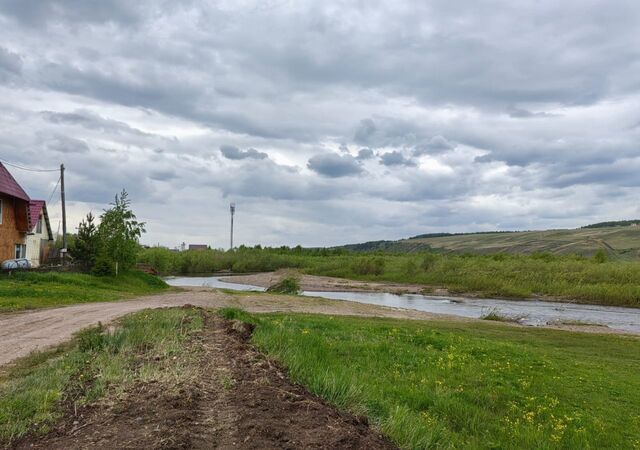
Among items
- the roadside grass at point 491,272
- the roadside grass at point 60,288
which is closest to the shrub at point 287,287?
the roadside grass at point 60,288

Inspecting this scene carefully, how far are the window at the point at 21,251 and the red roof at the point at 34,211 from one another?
1429 millimetres

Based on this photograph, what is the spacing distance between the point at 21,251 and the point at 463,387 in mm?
35777

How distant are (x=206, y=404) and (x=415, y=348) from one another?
837 cm

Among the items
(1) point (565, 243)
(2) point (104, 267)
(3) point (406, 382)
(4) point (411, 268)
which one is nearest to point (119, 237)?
(2) point (104, 267)

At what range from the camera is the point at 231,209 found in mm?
95938

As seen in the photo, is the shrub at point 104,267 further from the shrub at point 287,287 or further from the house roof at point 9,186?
the shrub at point 287,287

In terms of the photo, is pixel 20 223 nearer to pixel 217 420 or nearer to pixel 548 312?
pixel 217 420

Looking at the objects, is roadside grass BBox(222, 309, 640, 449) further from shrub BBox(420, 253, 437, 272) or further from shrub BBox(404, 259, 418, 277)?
shrub BBox(420, 253, 437, 272)

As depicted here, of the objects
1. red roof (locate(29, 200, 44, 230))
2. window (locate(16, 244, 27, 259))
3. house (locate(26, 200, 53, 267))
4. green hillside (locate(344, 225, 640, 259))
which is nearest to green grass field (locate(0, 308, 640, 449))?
window (locate(16, 244, 27, 259))

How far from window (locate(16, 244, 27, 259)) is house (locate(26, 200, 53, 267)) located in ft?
1.78

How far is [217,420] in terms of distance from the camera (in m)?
5.45

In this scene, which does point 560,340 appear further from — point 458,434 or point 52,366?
point 52,366

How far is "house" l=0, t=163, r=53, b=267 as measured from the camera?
3434 centimetres

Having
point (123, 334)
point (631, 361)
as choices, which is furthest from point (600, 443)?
point (631, 361)
